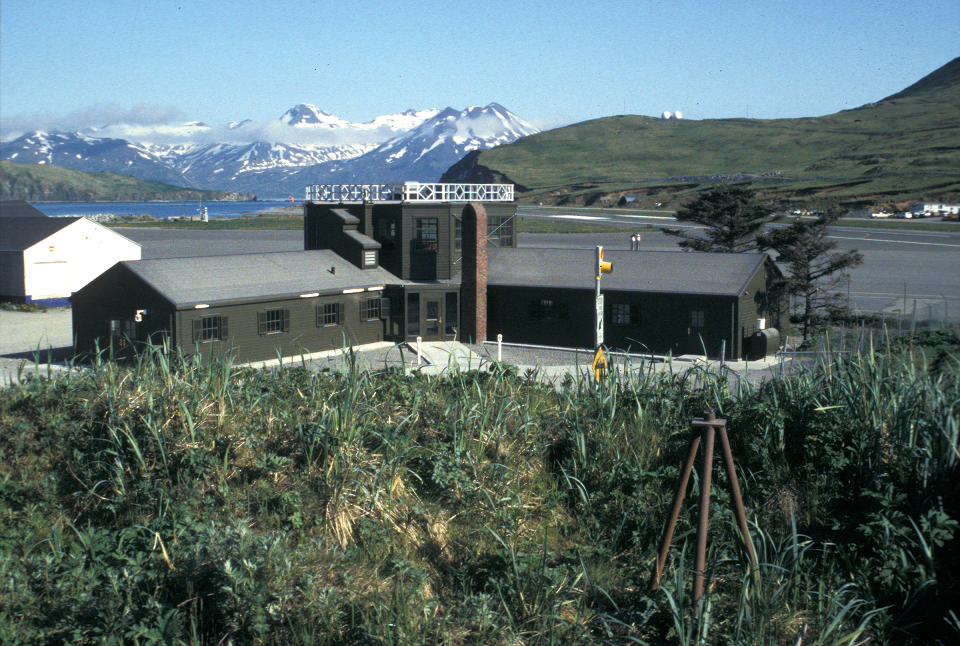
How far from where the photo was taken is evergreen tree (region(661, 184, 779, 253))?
48.3 metres

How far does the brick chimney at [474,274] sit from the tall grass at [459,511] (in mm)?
26089

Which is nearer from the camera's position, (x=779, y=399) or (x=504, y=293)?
(x=779, y=399)

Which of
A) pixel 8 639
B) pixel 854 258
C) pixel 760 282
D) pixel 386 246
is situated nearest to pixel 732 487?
pixel 8 639

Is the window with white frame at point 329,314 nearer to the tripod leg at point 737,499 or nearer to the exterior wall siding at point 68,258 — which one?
the exterior wall siding at point 68,258

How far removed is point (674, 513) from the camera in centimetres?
548

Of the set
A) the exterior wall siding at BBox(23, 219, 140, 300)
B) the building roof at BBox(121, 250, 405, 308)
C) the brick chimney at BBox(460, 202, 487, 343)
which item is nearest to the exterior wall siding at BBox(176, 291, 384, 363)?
the building roof at BBox(121, 250, 405, 308)

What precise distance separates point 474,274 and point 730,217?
20.8 meters

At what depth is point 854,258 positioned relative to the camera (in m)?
37.5

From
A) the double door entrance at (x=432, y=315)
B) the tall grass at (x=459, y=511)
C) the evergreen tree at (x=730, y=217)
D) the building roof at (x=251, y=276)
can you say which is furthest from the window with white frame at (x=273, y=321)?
the evergreen tree at (x=730, y=217)

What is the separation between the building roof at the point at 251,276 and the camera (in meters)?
29.0

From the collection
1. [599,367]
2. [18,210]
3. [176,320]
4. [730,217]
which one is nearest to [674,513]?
[599,367]

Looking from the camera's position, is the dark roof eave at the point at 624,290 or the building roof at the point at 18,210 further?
the building roof at the point at 18,210

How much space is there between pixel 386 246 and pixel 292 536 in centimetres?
3232

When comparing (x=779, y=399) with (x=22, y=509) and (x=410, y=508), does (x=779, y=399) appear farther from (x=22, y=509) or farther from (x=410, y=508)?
(x=22, y=509)
